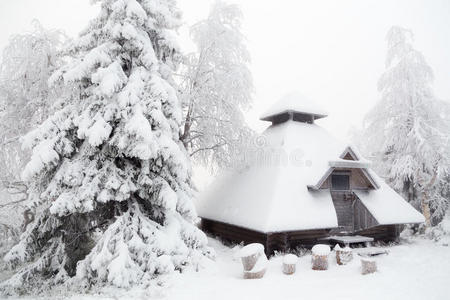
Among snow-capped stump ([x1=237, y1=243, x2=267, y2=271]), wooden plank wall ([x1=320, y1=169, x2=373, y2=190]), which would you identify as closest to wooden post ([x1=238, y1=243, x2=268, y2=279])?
snow-capped stump ([x1=237, y1=243, x2=267, y2=271])

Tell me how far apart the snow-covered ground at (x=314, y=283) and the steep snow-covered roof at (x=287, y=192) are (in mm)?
1769

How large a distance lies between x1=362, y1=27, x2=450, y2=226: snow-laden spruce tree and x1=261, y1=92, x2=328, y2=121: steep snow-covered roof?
5.25 meters

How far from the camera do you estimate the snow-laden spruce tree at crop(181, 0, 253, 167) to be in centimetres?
1551

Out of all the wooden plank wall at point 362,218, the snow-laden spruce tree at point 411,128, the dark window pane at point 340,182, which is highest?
the snow-laden spruce tree at point 411,128

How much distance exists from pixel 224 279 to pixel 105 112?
22.6 ft

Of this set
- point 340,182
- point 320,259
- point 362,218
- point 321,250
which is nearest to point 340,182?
point 340,182

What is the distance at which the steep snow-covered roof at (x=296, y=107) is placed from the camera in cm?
1861

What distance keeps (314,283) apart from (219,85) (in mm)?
10023

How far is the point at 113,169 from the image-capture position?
387 inches

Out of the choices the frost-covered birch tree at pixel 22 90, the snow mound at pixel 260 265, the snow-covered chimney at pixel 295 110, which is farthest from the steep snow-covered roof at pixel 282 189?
the frost-covered birch tree at pixel 22 90

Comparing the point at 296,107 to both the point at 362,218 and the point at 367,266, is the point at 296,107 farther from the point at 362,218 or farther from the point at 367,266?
the point at 367,266

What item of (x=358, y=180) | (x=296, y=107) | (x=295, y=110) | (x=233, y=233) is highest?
(x=296, y=107)

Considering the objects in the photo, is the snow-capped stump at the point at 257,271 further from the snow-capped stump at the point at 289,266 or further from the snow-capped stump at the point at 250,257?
the snow-capped stump at the point at 289,266

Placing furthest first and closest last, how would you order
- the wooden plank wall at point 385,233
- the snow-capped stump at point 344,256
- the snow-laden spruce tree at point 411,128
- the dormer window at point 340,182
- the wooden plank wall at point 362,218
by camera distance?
the snow-laden spruce tree at point 411,128, the wooden plank wall at point 385,233, the dormer window at point 340,182, the wooden plank wall at point 362,218, the snow-capped stump at point 344,256
